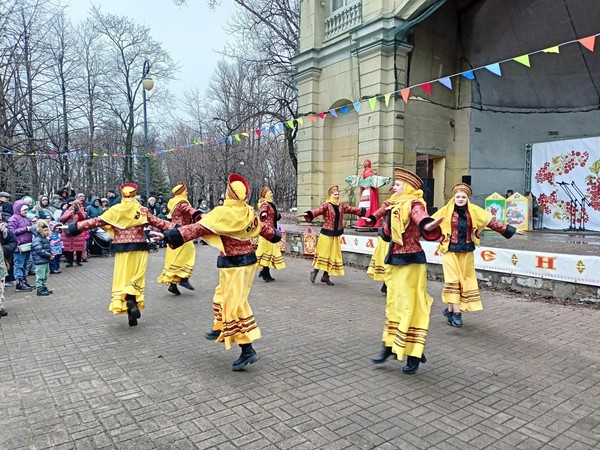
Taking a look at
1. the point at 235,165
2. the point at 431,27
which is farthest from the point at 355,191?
the point at 235,165

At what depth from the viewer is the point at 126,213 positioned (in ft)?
19.9

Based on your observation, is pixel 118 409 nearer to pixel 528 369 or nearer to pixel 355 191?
pixel 528 369

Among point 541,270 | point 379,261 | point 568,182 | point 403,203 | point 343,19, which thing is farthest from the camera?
point 568,182

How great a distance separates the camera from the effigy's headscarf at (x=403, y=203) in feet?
14.9

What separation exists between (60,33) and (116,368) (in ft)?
78.9

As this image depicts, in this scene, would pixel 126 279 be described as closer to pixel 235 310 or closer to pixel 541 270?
pixel 235 310

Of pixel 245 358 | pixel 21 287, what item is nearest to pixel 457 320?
pixel 245 358

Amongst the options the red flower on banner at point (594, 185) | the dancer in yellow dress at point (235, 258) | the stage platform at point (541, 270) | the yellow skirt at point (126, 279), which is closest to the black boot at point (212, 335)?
the dancer in yellow dress at point (235, 258)

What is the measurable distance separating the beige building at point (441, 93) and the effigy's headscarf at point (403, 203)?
9405 mm

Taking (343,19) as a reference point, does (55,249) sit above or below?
below

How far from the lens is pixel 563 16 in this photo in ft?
50.0

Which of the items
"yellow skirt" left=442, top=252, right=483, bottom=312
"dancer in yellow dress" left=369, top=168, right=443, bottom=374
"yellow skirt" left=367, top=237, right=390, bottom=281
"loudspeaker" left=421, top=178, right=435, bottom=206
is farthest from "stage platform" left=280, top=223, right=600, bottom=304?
"loudspeaker" left=421, top=178, right=435, bottom=206

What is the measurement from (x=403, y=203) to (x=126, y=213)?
372 centimetres

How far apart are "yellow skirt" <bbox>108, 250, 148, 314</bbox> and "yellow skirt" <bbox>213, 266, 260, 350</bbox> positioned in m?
2.08
